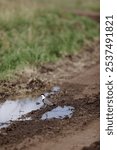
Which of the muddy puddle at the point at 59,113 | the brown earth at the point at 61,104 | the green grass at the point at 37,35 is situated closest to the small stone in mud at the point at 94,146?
the brown earth at the point at 61,104

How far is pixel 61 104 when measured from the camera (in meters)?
9.46

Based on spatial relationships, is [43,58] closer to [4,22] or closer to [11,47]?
[11,47]

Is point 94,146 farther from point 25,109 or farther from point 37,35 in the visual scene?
point 37,35

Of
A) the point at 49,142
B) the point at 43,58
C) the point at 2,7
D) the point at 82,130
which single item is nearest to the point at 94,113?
the point at 82,130

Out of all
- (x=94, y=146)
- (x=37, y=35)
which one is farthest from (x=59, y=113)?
(x=37, y=35)

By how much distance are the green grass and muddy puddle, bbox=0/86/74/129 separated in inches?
43.5

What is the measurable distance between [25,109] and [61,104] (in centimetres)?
65

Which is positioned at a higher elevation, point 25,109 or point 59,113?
point 25,109

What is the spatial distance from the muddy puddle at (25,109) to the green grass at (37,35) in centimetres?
110

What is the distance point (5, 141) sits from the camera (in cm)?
772

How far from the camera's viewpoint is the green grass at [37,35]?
11910 millimetres

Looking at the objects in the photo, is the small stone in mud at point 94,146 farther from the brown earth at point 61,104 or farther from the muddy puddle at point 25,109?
the muddy puddle at point 25,109

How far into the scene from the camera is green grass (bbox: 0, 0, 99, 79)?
11.9m

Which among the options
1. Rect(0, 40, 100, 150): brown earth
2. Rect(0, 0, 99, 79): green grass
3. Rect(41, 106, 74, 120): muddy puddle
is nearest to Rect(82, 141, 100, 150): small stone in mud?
Rect(0, 40, 100, 150): brown earth
